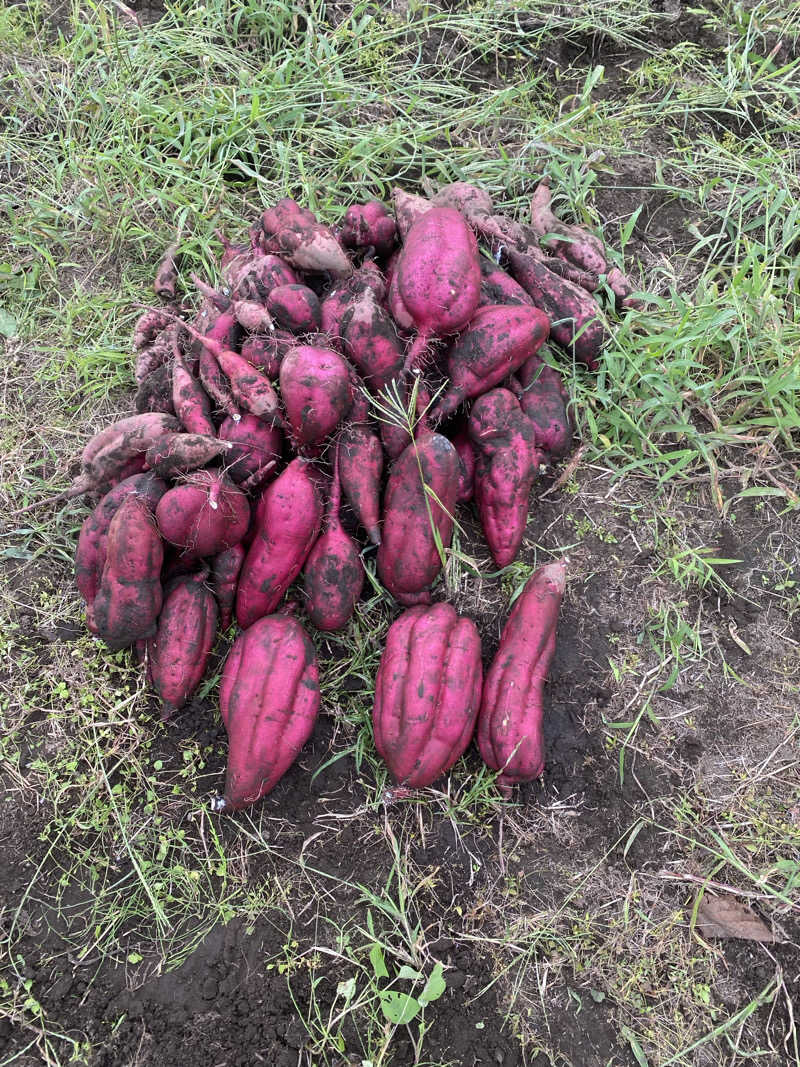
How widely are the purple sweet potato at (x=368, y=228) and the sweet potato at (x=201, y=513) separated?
3.97ft

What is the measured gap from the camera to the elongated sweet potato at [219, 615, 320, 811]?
2352 millimetres

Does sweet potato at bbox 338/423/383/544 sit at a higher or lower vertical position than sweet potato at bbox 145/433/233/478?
lower

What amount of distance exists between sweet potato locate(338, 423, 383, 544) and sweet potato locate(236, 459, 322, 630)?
0.13 meters

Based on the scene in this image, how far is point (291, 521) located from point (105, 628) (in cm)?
73

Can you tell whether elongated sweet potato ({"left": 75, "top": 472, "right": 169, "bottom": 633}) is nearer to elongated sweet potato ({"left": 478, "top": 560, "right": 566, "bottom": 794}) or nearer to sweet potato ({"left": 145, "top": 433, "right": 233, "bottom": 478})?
sweet potato ({"left": 145, "top": 433, "right": 233, "bottom": 478})

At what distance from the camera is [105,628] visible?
2.47 m

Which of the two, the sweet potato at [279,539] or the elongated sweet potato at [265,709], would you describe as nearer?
the elongated sweet potato at [265,709]

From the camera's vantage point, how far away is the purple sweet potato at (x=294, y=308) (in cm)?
271

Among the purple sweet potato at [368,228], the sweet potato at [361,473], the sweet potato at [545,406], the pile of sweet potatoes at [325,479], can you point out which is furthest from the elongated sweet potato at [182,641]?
the purple sweet potato at [368,228]

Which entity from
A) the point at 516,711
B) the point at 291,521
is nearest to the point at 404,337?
the point at 291,521

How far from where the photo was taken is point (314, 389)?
246cm

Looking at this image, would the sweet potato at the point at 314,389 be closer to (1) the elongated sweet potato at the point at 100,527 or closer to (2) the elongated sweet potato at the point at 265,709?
(1) the elongated sweet potato at the point at 100,527

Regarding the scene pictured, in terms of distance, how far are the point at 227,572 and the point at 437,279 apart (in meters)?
1.29

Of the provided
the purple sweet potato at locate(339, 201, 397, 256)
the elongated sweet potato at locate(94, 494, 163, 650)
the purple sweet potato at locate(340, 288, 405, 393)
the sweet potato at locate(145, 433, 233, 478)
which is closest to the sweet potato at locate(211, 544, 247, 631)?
the elongated sweet potato at locate(94, 494, 163, 650)
